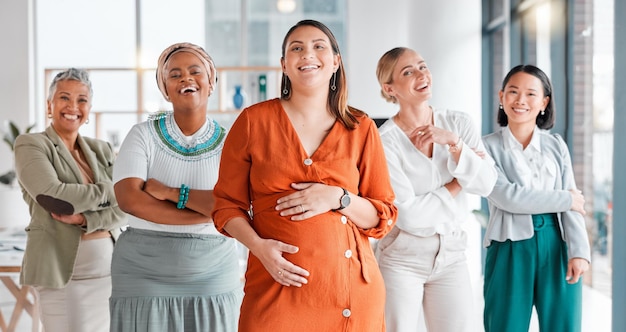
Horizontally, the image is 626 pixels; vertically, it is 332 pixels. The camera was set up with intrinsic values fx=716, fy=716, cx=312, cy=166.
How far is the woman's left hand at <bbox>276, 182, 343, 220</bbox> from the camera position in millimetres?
1895

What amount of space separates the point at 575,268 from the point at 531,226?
22 cm

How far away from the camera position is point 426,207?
99.4 inches

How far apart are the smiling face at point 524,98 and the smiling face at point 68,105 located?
1830 millimetres

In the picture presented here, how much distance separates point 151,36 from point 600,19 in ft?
19.5

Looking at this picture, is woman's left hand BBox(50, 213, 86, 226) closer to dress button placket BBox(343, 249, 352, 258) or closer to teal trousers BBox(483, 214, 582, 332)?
dress button placket BBox(343, 249, 352, 258)

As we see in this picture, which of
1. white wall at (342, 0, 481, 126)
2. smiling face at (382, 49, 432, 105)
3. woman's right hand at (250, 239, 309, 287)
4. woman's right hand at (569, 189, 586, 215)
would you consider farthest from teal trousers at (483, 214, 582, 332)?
white wall at (342, 0, 481, 126)

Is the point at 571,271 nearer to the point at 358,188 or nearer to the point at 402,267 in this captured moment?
the point at 402,267

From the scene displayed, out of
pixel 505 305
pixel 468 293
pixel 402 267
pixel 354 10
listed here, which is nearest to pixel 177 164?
pixel 402 267

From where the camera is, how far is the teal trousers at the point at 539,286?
275cm

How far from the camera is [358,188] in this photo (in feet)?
6.73

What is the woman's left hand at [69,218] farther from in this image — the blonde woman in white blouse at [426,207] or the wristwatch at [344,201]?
the wristwatch at [344,201]

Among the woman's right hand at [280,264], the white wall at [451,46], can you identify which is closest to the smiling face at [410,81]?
the woman's right hand at [280,264]

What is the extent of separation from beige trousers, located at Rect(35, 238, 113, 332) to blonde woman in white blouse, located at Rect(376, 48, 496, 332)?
1256 mm

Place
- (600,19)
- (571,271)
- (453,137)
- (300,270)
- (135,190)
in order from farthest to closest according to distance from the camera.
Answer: (600,19) < (571,271) < (453,137) < (135,190) < (300,270)
